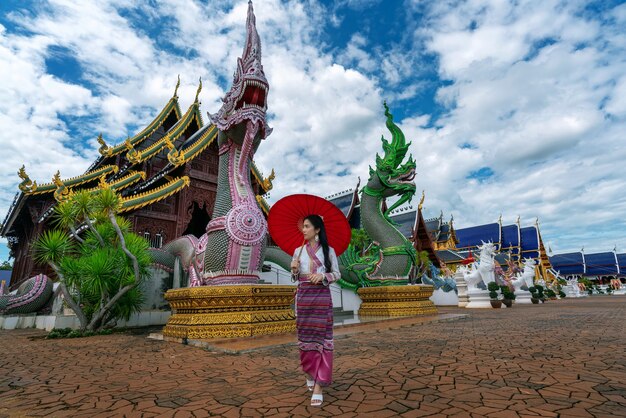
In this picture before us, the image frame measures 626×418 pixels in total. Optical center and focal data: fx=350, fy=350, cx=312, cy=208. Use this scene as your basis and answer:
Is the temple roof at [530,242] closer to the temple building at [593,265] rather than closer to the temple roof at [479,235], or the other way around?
the temple roof at [479,235]

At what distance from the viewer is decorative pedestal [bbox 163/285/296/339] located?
17.0 feet

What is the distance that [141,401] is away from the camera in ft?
8.10

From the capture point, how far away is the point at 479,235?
40.8m

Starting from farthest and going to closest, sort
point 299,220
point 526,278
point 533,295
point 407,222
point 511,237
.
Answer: point 511,237 < point 407,222 < point 526,278 < point 533,295 < point 299,220

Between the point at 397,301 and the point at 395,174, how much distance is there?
11.5 ft

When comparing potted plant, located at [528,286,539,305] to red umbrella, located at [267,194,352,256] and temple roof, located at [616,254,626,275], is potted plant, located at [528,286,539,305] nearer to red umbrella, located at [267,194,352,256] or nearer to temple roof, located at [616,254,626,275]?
red umbrella, located at [267,194,352,256]

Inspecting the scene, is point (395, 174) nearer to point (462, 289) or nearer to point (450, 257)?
point (462, 289)

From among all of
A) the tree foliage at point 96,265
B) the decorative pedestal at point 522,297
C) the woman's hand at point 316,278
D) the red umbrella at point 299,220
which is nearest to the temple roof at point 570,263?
the decorative pedestal at point 522,297

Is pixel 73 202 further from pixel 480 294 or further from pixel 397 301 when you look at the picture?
pixel 480 294

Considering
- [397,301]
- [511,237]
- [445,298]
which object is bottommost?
[445,298]

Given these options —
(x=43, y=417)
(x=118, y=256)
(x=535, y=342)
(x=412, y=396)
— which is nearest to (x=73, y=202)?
(x=118, y=256)

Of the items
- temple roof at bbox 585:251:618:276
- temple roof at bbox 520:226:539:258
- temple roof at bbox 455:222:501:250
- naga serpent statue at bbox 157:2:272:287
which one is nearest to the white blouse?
naga serpent statue at bbox 157:2:272:287

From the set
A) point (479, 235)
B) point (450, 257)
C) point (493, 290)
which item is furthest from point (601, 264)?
point (493, 290)

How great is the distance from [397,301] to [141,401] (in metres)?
7.34
